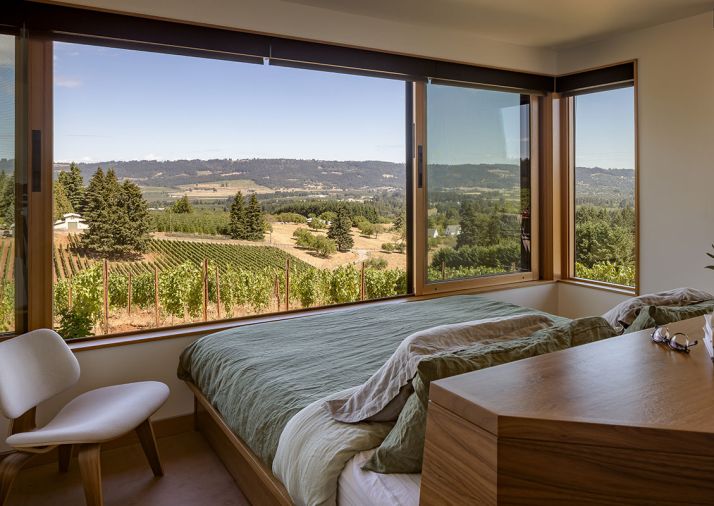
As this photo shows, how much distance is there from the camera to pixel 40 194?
2.76 m

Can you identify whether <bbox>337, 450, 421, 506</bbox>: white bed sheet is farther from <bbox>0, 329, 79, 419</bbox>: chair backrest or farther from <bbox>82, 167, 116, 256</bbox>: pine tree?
<bbox>82, 167, 116, 256</bbox>: pine tree

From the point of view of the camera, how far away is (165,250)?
3193 mm

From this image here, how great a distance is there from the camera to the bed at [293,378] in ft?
5.07

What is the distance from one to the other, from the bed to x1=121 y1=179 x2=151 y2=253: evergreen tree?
0.69 metres

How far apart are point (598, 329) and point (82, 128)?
275 cm

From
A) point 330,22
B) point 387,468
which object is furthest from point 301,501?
point 330,22

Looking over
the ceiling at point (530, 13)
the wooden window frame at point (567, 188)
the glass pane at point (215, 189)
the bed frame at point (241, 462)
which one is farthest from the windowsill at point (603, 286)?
the bed frame at point (241, 462)

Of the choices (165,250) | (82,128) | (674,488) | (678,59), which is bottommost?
(674,488)

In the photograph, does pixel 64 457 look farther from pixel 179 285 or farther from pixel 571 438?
pixel 571 438

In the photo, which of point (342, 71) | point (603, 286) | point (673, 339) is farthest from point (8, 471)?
point (603, 286)

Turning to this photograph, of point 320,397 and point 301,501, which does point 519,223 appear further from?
point 301,501

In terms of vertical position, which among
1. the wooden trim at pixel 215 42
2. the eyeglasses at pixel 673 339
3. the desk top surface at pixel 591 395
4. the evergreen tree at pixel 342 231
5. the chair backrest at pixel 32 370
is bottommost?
the chair backrest at pixel 32 370

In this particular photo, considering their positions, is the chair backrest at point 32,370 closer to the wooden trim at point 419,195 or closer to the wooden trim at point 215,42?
the wooden trim at point 215,42

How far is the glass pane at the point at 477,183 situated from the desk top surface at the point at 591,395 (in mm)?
3133
